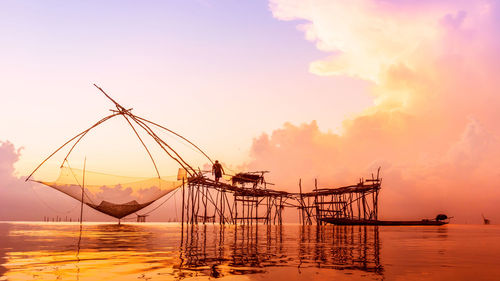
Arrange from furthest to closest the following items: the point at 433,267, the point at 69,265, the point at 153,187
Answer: the point at 153,187
the point at 433,267
the point at 69,265

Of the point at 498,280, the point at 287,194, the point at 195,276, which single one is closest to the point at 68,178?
the point at 287,194

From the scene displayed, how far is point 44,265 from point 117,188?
21.7 m

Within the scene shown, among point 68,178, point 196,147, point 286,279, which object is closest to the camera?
point 286,279

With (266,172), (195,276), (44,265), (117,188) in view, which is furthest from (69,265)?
(266,172)

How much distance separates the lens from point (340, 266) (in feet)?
28.0

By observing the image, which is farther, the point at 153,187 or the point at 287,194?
the point at 287,194

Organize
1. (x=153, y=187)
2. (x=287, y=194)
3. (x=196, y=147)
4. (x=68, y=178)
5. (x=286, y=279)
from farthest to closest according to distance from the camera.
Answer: (x=287, y=194) → (x=153, y=187) → (x=68, y=178) → (x=196, y=147) → (x=286, y=279)

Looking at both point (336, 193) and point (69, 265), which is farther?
point (336, 193)

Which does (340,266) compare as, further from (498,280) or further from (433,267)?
(498,280)

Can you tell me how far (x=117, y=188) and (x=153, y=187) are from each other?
9.54 ft

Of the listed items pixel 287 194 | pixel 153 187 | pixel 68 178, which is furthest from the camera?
pixel 287 194

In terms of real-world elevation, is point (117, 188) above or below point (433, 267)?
above

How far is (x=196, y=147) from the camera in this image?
51.8 feet

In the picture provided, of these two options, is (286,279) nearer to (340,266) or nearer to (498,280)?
(340,266)
